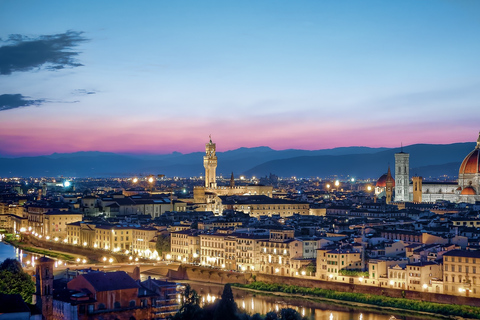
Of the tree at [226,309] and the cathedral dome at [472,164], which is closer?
the tree at [226,309]

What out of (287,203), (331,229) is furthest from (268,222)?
(287,203)

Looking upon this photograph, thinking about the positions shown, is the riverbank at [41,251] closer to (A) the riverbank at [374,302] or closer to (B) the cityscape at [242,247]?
(B) the cityscape at [242,247]

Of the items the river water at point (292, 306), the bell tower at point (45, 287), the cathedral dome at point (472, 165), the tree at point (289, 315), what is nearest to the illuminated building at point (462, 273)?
the river water at point (292, 306)

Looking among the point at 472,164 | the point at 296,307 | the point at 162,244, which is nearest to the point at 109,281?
the point at 296,307

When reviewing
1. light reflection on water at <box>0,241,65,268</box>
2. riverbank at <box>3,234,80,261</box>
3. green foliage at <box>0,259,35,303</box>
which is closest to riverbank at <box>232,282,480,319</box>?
green foliage at <box>0,259,35,303</box>

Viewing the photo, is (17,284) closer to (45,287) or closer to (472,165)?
(45,287)

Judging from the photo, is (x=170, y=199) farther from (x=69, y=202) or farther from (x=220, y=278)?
(x=220, y=278)
